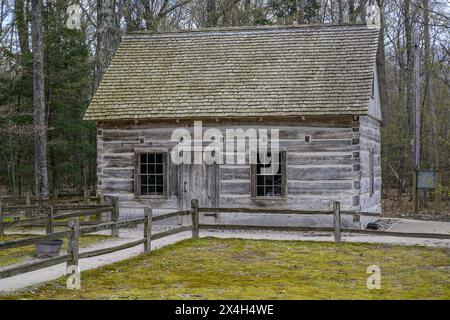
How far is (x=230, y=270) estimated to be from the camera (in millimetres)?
12031

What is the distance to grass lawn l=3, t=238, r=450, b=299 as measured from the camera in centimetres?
977

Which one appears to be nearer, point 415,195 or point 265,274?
point 265,274

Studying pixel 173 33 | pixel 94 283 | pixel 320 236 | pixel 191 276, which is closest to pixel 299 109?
pixel 320 236

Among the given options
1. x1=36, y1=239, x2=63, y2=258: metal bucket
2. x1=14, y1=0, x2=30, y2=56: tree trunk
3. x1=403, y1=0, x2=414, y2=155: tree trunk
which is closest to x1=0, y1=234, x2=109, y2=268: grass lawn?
x1=36, y1=239, x2=63, y2=258: metal bucket

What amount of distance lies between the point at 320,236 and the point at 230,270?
6106 millimetres

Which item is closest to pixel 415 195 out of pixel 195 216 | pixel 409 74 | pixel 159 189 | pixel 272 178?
pixel 272 178

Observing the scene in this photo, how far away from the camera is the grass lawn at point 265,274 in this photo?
9766 millimetres

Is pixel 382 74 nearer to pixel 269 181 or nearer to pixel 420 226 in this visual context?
pixel 420 226

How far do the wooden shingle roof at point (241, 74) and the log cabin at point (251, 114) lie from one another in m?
0.03

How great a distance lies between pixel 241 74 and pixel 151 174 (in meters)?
4.27

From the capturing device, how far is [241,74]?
67.1ft

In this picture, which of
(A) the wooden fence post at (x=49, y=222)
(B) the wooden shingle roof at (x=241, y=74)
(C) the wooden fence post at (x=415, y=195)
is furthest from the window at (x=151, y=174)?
(C) the wooden fence post at (x=415, y=195)

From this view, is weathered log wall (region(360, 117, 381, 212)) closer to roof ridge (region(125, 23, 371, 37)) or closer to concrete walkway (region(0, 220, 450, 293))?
concrete walkway (region(0, 220, 450, 293))
